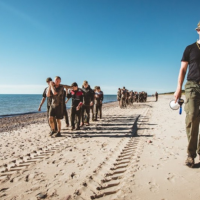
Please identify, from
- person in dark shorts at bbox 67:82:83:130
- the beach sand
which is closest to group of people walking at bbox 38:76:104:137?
person in dark shorts at bbox 67:82:83:130

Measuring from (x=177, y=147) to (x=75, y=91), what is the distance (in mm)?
4470

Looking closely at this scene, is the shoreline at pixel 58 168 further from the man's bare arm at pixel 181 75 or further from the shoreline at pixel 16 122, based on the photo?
the shoreline at pixel 16 122

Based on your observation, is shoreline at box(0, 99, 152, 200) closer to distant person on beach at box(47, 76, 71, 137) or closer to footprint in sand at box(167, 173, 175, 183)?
footprint in sand at box(167, 173, 175, 183)

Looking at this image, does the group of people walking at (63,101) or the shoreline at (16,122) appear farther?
the shoreline at (16,122)

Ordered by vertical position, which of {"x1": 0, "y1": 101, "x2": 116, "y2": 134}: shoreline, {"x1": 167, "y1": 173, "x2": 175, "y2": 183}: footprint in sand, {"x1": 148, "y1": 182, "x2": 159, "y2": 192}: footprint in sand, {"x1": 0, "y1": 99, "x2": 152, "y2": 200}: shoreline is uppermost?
{"x1": 167, "y1": 173, "x2": 175, "y2": 183}: footprint in sand

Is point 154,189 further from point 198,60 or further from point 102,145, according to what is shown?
point 102,145

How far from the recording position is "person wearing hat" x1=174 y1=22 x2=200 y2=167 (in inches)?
103

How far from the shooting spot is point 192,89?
2.64 m

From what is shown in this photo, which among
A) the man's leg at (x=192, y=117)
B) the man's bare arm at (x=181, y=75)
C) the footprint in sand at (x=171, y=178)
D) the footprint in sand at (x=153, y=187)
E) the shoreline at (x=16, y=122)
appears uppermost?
the man's bare arm at (x=181, y=75)

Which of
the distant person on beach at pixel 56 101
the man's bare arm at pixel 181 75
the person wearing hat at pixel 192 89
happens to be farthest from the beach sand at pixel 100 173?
the distant person on beach at pixel 56 101

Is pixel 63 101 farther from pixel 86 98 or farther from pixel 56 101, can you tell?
pixel 86 98

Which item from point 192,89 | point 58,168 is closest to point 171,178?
point 192,89

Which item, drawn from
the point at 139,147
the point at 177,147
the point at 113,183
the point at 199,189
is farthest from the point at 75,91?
the point at 199,189

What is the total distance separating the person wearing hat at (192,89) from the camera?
8.58 ft
